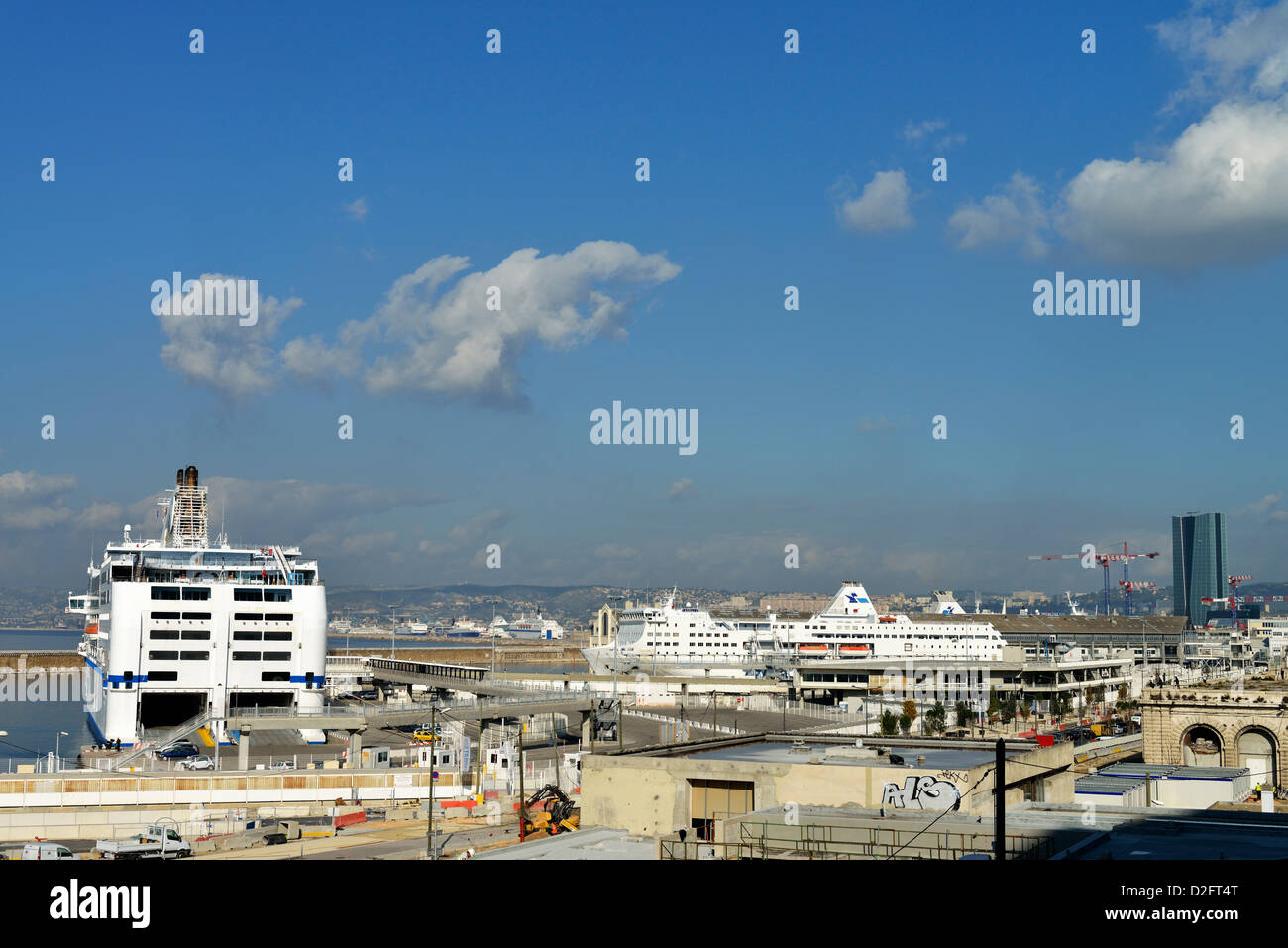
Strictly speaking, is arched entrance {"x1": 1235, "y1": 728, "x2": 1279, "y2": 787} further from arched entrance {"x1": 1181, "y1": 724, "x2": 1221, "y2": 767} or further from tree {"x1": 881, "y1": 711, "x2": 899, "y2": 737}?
tree {"x1": 881, "y1": 711, "x2": 899, "y2": 737}

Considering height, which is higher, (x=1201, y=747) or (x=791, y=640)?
(x=1201, y=747)

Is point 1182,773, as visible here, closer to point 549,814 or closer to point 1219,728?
point 1219,728

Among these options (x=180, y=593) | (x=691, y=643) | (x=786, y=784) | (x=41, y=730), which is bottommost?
(x=41, y=730)

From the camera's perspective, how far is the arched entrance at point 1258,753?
3453cm

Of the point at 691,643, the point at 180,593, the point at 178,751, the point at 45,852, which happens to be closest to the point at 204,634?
the point at 180,593

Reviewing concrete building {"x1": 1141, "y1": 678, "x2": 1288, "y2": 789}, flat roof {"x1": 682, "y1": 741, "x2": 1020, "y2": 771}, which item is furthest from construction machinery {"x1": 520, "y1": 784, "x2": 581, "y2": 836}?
concrete building {"x1": 1141, "y1": 678, "x2": 1288, "y2": 789}

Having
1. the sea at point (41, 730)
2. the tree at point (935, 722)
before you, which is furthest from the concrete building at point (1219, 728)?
the sea at point (41, 730)

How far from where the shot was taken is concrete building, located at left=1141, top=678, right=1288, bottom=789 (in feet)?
114

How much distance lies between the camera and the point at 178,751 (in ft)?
140

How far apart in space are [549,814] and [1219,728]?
20510 millimetres
